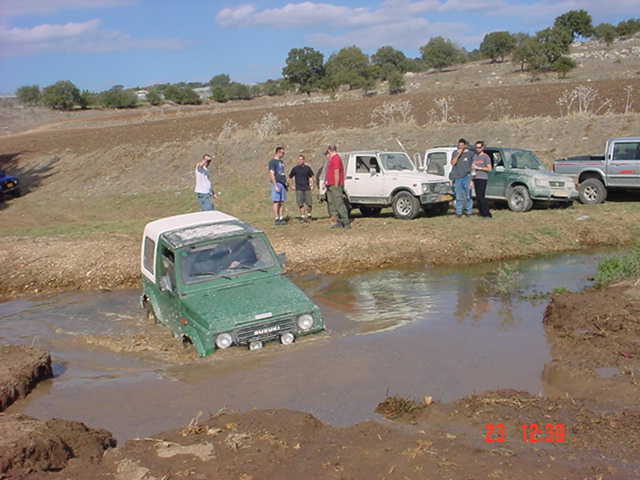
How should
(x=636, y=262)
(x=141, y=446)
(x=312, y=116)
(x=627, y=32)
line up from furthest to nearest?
(x=627, y=32) < (x=312, y=116) < (x=636, y=262) < (x=141, y=446)

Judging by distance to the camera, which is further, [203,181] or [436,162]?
[436,162]

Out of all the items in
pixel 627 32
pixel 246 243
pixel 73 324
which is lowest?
pixel 73 324

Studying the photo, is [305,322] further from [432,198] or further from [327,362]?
[432,198]

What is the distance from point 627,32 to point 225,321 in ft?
281

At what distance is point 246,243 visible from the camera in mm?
8617

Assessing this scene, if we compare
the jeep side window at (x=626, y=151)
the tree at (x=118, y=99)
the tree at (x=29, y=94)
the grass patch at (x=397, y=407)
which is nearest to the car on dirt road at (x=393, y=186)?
the jeep side window at (x=626, y=151)

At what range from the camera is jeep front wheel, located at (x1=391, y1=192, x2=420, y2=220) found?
52.0 ft

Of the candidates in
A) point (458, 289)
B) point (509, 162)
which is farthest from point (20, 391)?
point (509, 162)

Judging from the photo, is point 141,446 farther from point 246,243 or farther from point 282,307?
point 246,243

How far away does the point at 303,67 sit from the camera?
80750 mm

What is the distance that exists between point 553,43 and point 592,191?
1860 inches

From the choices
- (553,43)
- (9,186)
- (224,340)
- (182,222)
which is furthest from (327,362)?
(553,43)
